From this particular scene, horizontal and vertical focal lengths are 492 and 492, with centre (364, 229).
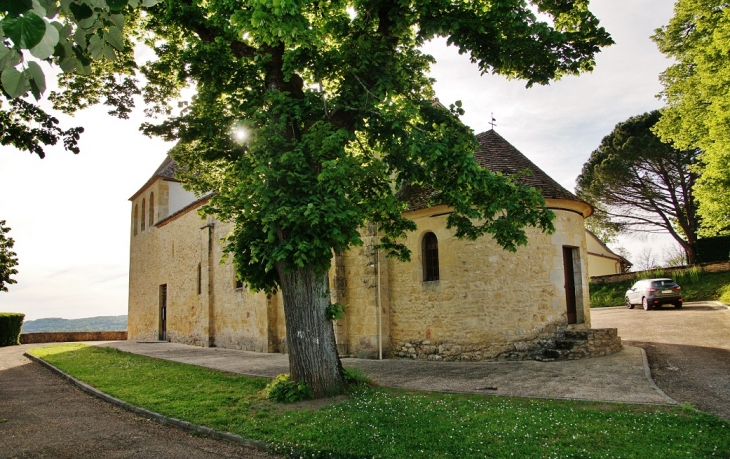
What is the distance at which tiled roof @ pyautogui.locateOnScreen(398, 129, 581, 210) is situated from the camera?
1358cm

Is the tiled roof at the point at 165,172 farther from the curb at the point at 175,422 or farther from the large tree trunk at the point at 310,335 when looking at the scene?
the large tree trunk at the point at 310,335

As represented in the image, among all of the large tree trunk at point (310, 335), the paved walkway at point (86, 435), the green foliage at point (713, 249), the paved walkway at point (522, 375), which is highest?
the green foliage at point (713, 249)

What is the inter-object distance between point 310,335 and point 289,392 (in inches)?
37.9

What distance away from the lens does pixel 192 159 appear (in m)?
10.4

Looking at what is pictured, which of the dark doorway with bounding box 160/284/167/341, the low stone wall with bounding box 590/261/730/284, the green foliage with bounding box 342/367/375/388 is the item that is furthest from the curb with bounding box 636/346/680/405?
the dark doorway with bounding box 160/284/167/341

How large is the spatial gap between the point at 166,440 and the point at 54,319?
15606cm

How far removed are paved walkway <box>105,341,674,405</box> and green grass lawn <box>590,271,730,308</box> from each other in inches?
614

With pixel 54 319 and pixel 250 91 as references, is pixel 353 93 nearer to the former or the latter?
pixel 250 91

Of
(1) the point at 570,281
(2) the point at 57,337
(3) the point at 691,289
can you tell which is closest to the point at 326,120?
(1) the point at 570,281

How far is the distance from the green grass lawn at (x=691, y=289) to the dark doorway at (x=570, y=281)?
1303cm

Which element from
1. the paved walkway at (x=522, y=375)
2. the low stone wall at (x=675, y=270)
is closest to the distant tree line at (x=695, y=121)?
the low stone wall at (x=675, y=270)

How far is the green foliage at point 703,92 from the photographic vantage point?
1506cm

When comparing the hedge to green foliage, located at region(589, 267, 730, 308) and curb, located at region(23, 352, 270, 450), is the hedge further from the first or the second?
green foliage, located at region(589, 267, 730, 308)

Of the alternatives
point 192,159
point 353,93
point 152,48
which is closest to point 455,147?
point 353,93
